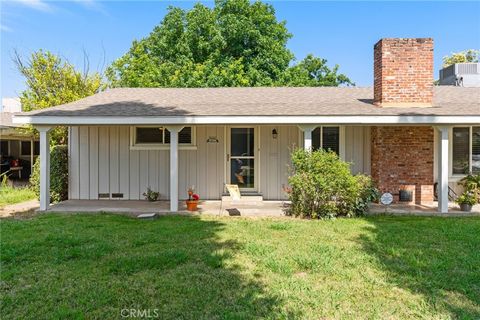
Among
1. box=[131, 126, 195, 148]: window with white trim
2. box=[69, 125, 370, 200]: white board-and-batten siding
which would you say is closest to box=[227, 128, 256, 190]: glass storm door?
box=[69, 125, 370, 200]: white board-and-batten siding

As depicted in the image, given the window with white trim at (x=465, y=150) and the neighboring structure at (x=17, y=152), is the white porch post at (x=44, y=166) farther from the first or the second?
the window with white trim at (x=465, y=150)

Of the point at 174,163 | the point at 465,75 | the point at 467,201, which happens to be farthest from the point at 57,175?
the point at 465,75

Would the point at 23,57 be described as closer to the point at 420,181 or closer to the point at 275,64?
the point at 275,64

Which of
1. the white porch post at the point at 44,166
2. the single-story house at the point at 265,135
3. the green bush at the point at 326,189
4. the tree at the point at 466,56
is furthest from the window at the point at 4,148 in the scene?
the tree at the point at 466,56

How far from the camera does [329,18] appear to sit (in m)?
16.7

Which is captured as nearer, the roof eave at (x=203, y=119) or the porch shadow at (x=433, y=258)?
the porch shadow at (x=433, y=258)

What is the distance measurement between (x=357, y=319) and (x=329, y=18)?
633 inches

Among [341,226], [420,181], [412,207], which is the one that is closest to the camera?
[341,226]

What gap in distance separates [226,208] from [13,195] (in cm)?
643

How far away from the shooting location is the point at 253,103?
9.60 meters

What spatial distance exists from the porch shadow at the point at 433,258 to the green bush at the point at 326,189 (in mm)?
667

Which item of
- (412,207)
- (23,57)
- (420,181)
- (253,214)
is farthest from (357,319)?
(23,57)

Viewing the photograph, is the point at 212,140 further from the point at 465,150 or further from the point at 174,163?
the point at 465,150

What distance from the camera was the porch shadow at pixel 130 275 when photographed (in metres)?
3.29
